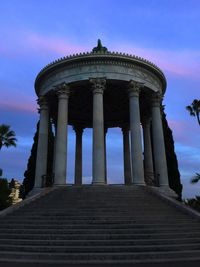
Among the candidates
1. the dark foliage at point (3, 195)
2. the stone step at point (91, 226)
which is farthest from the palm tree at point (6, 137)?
the stone step at point (91, 226)

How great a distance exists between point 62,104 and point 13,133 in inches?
811

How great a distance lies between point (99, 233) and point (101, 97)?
1800 centimetres

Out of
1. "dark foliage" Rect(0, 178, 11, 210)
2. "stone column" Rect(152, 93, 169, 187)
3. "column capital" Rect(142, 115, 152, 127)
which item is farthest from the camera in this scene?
"column capital" Rect(142, 115, 152, 127)

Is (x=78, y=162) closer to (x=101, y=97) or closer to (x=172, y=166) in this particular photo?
(x=101, y=97)

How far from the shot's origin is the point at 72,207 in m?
22.4

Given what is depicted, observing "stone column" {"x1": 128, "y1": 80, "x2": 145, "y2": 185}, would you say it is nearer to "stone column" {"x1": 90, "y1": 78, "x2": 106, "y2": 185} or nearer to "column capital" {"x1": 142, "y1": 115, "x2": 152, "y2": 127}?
"stone column" {"x1": 90, "y1": 78, "x2": 106, "y2": 185}

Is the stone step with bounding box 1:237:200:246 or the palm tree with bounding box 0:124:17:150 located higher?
the palm tree with bounding box 0:124:17:150

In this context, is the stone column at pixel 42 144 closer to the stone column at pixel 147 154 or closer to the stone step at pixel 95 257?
the stone column at pixel 147 154

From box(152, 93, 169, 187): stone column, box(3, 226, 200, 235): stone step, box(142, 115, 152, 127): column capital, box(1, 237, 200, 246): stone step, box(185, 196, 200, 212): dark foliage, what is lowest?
box(1, 237, 200, 246): stone step

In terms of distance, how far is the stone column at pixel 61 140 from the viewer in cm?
3139

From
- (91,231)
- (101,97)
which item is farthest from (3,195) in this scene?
(91,231)

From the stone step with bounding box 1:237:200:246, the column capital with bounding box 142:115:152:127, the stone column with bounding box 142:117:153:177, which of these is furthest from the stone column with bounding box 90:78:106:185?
the stone step with bounding box 1:237:200:246

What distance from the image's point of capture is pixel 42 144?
35.9 m

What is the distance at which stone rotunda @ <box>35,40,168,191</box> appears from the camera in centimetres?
3142
